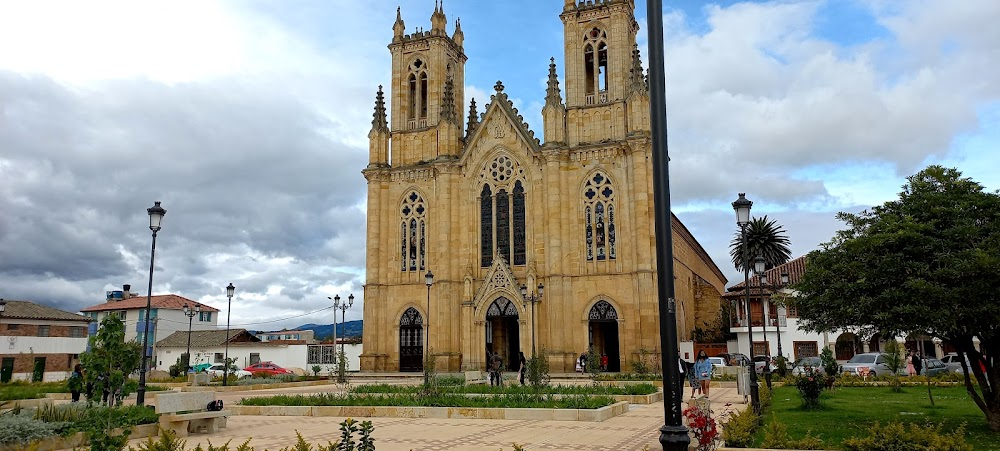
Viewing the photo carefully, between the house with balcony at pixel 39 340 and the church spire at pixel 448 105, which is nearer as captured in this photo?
the church spire at pixel 448 105

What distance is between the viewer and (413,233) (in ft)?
148

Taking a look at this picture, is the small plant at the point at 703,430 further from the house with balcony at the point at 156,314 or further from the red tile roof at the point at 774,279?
the house with balcony at the point at 156,314

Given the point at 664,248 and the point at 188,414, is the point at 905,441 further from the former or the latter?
the point at 188,414

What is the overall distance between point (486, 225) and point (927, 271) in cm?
3167

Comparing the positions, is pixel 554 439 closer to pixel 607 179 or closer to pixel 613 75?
pixel 607 179

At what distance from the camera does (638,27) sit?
1788 inches

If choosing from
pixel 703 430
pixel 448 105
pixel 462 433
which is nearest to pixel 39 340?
pixel 448 105

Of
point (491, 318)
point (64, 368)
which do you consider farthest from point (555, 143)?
point (64, 368)

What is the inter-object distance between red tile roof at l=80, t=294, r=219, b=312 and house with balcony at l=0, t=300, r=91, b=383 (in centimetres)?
1377

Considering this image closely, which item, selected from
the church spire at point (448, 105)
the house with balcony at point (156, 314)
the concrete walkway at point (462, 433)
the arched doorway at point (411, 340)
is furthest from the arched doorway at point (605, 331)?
the house with balcony at point (156, 314)

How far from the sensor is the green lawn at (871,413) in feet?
45.6

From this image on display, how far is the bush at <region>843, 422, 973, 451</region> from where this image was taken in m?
10.1

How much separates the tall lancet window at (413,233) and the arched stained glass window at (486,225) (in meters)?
3.53

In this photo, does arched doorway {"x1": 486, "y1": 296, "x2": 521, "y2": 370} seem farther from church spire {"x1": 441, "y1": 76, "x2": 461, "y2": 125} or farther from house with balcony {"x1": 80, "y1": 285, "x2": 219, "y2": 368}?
house with balcony {"x1": 80, "y1": 285, "x2": 219, "y2": 368}
